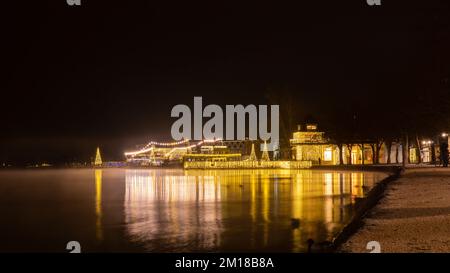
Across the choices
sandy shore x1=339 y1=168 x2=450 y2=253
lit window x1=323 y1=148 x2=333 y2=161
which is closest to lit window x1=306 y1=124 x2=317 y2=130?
lit window x1=323 y1=148 x2=333 y2=161

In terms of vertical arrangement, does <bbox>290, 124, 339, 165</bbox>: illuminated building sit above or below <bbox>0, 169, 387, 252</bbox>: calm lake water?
above

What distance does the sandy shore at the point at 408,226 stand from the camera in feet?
32.4

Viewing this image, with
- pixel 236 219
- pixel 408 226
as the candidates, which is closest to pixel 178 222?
pixel 236 219

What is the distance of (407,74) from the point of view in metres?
39.4

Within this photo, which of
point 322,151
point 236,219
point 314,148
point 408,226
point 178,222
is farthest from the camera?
point 322,151

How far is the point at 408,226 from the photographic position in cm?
1195

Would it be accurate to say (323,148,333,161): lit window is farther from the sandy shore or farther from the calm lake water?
the sandy shore

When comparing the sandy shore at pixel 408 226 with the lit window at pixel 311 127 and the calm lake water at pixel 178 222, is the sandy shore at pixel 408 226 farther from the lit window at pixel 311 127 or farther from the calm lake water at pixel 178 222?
the lit window at pixel 311 127

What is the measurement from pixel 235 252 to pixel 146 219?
674 centimetres

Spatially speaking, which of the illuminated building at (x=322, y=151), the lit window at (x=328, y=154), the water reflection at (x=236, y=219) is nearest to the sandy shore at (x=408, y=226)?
the water reflection at (x=236, y=219)

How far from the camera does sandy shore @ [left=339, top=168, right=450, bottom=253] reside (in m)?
9.88

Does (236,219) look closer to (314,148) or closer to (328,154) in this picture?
(314,148)

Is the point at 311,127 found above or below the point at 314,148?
above
